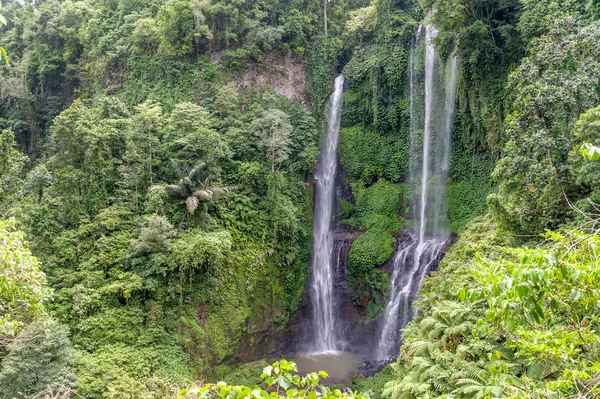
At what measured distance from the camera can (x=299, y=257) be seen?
17.7 metres

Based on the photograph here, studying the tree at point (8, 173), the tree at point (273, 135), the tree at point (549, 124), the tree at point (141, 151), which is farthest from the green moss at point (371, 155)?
the tree at point (8, 173)

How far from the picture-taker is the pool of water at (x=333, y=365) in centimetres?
1474

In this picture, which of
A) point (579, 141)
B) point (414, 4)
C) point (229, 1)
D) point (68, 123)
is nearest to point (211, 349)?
point (68, 123)

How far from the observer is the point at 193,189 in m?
13.7

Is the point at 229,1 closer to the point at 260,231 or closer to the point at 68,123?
the point at 68,123

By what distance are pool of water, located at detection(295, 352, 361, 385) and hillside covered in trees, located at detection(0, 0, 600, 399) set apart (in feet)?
1.24

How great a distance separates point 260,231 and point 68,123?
7334 mm

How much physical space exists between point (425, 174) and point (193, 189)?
1024 cm

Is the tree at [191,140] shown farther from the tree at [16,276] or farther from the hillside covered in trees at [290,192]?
the tree at [16,276]

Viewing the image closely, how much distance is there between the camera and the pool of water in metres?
14.7

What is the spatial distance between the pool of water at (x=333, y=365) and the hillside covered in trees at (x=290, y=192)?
1.24ft

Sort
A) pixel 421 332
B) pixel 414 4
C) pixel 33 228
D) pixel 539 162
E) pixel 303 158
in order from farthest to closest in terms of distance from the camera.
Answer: pixel 414 4 → pixel 303 158 → pixel 33 228 → pixel 539 162 → pixel 421 332

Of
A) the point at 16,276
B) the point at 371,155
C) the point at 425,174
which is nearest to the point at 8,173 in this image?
the point at 16,276

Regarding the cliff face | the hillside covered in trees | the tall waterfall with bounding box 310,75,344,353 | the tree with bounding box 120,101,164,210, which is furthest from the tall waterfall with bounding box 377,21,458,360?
the tree with bounding box 120,101,164,210
